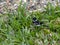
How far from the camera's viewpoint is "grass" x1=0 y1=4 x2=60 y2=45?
141 inches

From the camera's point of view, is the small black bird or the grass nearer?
the grass

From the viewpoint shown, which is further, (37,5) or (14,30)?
(37,5)

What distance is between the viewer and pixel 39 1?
4328 millimetres

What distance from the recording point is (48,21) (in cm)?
396

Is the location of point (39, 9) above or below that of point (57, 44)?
above

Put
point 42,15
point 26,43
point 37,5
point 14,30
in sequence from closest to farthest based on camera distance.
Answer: point 26,43 < point 14,30 < point 42,15 < point 37,5

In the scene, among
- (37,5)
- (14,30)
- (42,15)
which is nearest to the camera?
(14,30)

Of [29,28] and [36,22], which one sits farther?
[36,22]

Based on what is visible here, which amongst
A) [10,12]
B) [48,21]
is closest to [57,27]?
[48,21]

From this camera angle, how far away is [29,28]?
12.5 feet

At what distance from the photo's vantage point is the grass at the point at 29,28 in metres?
3.58

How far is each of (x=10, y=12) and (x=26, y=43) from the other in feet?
2.48

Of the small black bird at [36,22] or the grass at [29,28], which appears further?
the small black bird at [36,22]

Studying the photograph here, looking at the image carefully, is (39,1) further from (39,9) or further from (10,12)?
(10,12)
